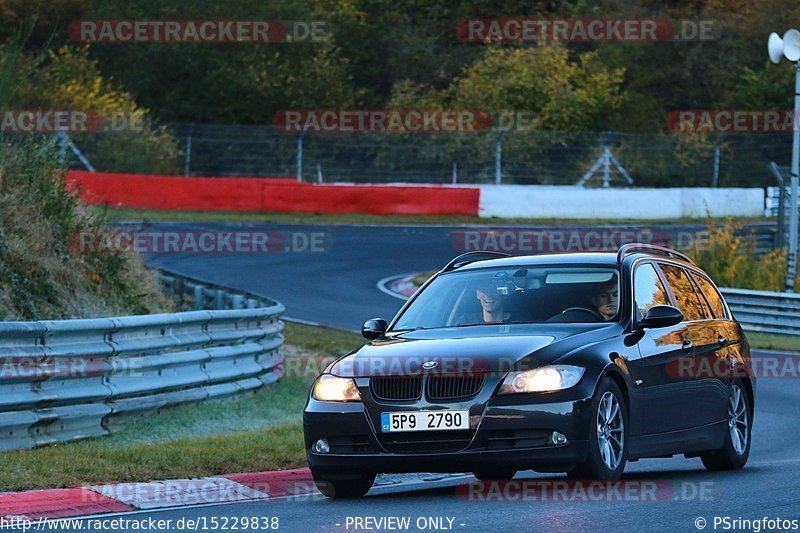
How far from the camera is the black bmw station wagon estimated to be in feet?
28.6

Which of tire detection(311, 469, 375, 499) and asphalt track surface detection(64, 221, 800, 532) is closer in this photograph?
asphalt track surface detection(64, 221, 800, 532)

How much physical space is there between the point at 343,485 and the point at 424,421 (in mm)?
874

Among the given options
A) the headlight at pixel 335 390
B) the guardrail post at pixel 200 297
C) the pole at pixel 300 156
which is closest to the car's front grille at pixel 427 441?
the headlight at pixel 335 390

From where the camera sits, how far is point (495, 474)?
9.45 metres

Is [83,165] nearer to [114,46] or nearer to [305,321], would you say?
[114,46]

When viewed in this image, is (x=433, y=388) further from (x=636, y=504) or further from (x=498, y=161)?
(x=498, y=161)

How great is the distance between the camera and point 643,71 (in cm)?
5953

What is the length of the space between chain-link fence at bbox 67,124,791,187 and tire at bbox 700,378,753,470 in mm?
31193

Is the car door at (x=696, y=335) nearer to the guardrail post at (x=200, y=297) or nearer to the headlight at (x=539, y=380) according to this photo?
the headlight at (x=539, y=380)

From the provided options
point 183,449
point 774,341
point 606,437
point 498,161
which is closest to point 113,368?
point 183,449

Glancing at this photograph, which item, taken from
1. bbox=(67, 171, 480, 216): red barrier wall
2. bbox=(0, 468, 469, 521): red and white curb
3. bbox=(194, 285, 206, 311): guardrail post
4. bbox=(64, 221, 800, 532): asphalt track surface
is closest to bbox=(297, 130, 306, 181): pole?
bbox=(67, 171, 480, 216): red barrier wall

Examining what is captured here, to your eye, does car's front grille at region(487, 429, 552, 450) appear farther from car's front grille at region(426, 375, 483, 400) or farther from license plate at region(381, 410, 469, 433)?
→ car's front grille at region(426, 375, 483, 400)

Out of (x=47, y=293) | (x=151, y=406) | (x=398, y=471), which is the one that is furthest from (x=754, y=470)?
(x=47, y=293)

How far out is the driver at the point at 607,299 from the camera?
990cm
